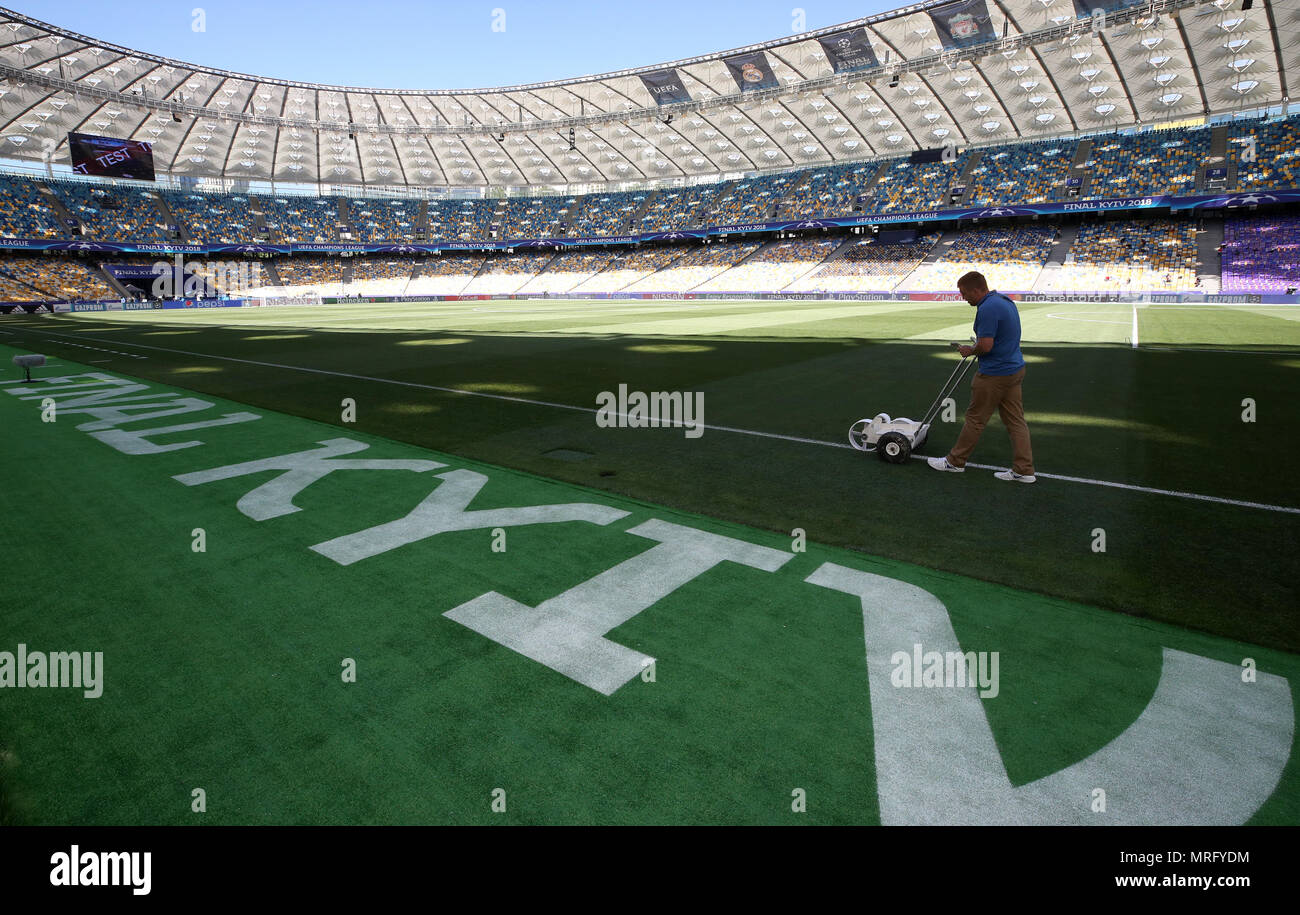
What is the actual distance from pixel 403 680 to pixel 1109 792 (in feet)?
11.4

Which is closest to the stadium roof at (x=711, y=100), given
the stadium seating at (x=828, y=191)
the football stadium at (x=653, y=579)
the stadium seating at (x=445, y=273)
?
the stadium seating at (x=828, y=191)

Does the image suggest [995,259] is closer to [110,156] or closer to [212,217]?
[110,156]

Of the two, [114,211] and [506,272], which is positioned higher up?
[114,211]

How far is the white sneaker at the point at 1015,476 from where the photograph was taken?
711 centimetres

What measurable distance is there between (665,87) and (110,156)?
5550 cm

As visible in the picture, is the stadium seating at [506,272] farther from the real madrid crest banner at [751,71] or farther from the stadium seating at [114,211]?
the real madrid crest banner at [751,71]

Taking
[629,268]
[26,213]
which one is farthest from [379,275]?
[26,213]

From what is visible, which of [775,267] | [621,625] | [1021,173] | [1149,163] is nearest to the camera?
[621,625]

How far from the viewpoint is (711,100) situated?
63531 mm

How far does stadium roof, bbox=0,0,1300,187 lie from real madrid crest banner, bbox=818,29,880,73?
0.56ft

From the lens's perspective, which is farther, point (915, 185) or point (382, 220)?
point (382, 220)

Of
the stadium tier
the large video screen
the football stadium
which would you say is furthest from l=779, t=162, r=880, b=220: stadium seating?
the large video screen

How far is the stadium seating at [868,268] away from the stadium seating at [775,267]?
1.76 m

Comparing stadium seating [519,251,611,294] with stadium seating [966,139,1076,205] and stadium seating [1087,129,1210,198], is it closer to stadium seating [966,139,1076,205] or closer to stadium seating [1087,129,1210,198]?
stadium seating [966,139,1076,205]
